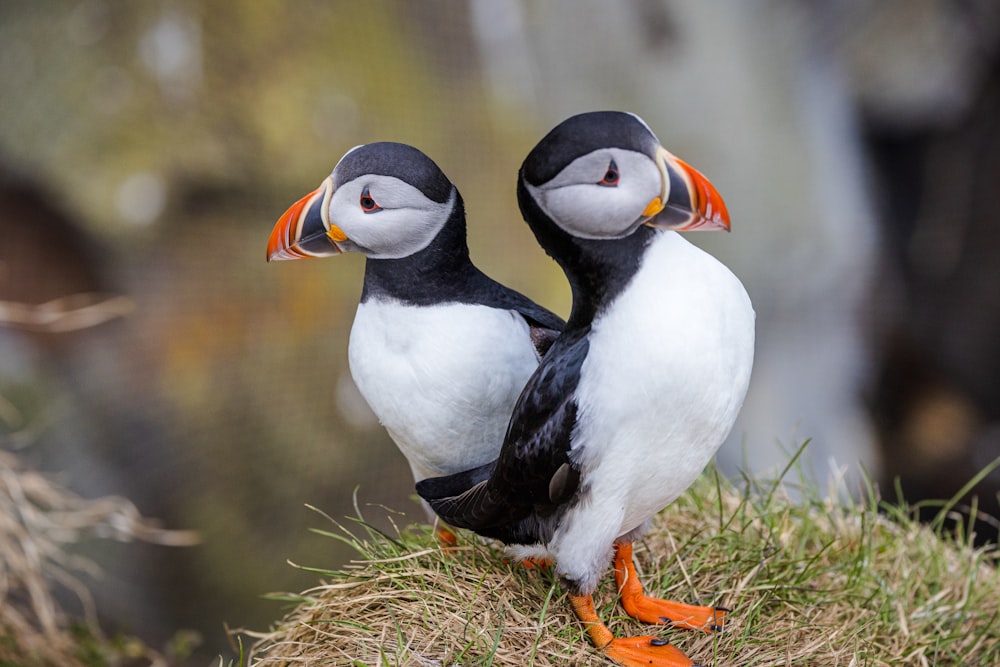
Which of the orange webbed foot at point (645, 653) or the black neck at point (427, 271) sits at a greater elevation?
the black neck at point (427, 271)

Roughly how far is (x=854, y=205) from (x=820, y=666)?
406cm

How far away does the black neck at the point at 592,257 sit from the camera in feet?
3.83

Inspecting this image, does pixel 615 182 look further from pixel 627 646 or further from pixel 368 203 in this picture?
pixel 627 646

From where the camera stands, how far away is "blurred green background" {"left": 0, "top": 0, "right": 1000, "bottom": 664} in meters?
3.14

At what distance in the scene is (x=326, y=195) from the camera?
4.24 feet

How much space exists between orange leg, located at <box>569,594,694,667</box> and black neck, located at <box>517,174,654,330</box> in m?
0.45

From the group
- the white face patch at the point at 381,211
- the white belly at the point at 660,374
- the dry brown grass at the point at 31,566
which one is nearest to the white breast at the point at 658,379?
the white belly at the point at 660,374

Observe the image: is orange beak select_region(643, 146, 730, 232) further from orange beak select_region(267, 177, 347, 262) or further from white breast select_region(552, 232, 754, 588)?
orange beak select_region(267, 177, 347, 262)

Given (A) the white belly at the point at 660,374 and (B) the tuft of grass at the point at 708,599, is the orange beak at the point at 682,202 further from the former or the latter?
(B) the tuft of grass at the point at 708,599

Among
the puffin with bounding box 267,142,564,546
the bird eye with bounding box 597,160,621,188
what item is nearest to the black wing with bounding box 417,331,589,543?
the puffin with bounding box 267,142,564,546

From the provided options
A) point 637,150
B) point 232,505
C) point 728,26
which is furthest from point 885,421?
point 637,150

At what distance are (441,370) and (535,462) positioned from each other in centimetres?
22

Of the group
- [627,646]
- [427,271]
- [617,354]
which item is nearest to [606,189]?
[617,354]

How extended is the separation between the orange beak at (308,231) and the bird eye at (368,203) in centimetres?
5
